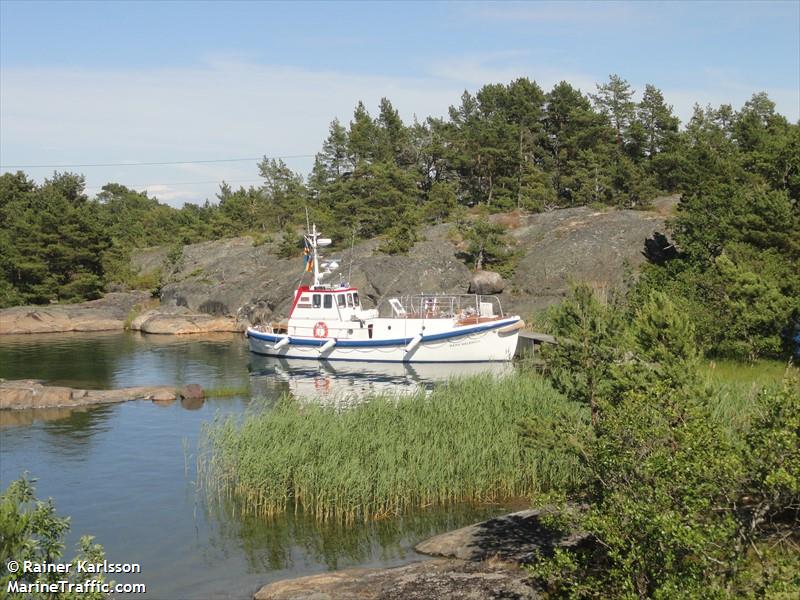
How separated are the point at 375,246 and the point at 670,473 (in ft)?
164

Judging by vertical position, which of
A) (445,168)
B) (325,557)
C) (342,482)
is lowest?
(325,557)

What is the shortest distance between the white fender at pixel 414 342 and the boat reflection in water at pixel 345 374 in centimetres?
84

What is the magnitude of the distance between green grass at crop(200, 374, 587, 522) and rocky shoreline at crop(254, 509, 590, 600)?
2104mm

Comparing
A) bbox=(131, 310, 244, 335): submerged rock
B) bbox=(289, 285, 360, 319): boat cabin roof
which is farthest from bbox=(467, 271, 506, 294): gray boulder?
bbox=(131, 310, 244, 335): submerged rock

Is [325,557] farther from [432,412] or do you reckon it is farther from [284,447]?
[432,412]

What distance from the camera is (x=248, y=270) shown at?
199 ft

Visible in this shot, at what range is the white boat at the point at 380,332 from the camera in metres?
36.8

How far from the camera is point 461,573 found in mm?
11602

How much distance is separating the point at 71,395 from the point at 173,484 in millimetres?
12035

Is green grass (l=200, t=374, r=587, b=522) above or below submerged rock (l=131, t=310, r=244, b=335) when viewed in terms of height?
below

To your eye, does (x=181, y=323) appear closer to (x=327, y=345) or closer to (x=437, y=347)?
(x=327, y=345)

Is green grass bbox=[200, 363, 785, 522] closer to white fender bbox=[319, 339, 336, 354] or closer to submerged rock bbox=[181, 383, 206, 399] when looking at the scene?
submerged rock bbox=[181, 383, 206, 399]

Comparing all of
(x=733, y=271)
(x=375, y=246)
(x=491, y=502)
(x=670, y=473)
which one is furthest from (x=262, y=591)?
(x=375, y=246)

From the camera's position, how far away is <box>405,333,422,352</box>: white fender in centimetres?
3678
